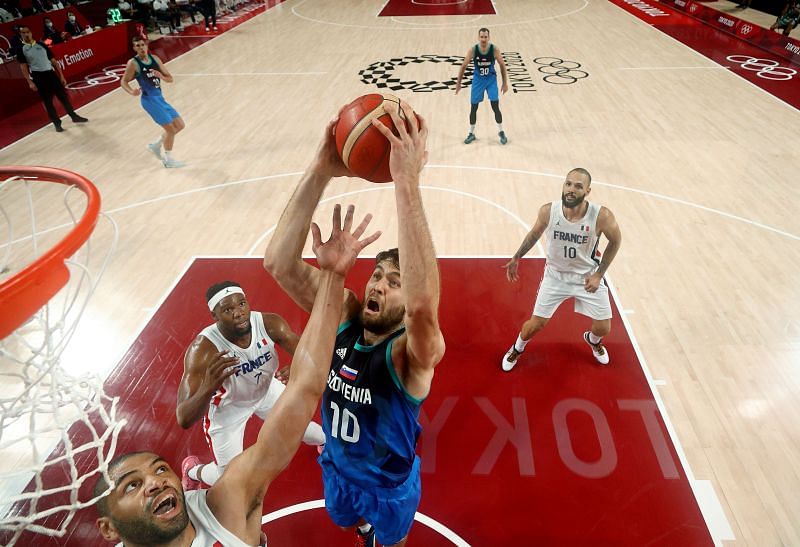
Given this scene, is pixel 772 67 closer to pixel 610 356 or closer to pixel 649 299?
pixel 649 299

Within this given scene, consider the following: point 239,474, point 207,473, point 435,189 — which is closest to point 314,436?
point 207,473

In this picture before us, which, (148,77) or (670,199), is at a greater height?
(148,77)

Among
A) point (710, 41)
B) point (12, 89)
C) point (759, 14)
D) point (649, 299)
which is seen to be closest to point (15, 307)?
point (649, 299)

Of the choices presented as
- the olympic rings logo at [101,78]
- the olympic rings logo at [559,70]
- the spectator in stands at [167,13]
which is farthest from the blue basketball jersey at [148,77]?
the spectator in stands at [167,13]

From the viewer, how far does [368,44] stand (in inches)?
556

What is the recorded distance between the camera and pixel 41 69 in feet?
28.5

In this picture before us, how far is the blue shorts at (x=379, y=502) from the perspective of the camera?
8.17 ft

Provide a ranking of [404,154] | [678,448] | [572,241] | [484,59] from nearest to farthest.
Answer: [404,154]
[678,448]
[572,241]
[484,59]

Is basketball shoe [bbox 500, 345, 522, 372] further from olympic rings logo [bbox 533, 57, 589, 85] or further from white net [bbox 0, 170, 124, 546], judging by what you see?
olympic rings logo [bbox 533, 57, 589, 85]

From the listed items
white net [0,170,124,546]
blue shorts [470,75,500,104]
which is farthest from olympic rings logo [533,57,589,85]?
white net [0,170,124,546]

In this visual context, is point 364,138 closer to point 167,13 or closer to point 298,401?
point 298,401

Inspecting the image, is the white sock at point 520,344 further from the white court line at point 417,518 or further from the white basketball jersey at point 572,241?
the white court line at point 417,518

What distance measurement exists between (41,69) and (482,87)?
742cm

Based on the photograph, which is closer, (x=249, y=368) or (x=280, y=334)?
(x=249, y=368)
